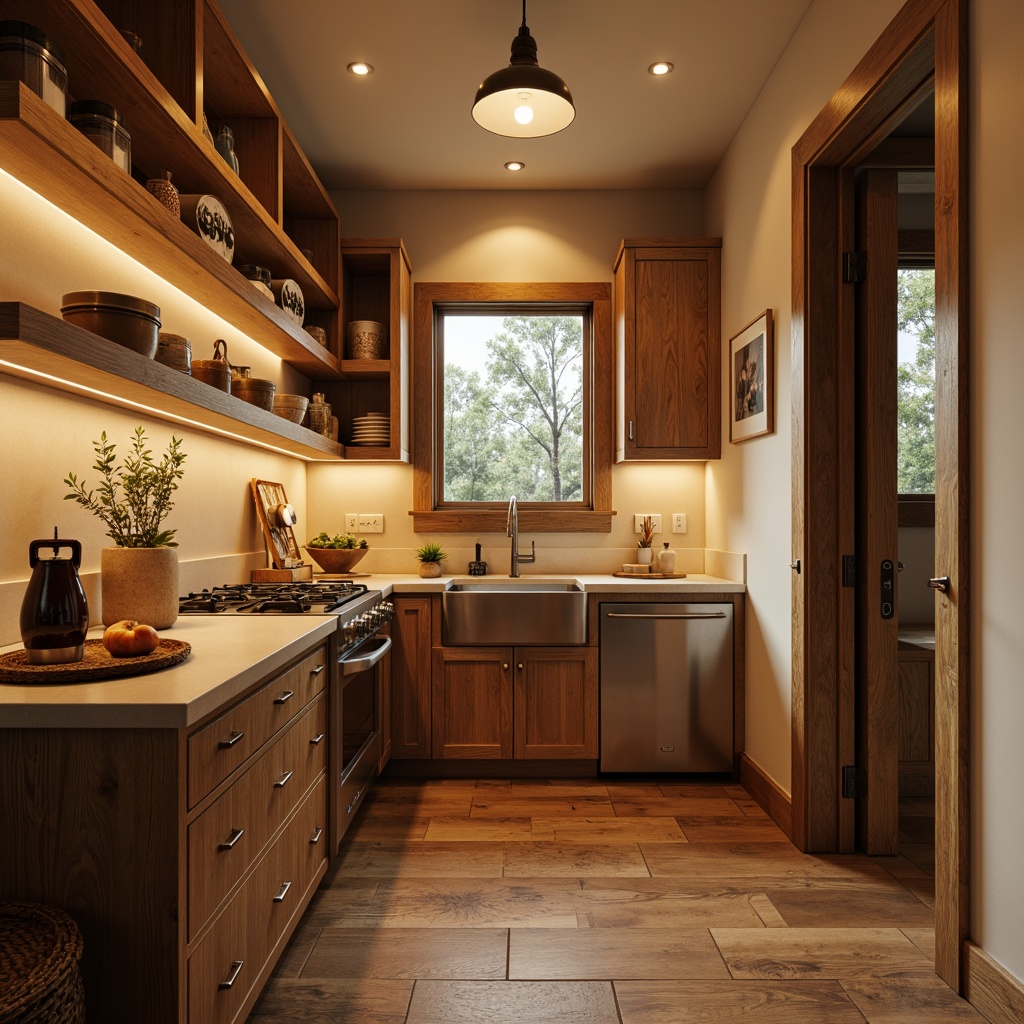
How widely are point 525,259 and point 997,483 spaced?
9.36 feet

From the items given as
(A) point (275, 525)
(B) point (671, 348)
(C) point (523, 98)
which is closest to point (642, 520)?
(B) point (671, 348)

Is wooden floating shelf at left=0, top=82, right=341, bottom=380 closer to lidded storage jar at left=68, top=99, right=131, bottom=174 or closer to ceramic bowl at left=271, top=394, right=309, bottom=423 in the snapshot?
lidded storage jar at left=68, top=99, right=131, bottom=174

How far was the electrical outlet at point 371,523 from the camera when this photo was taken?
158 inches

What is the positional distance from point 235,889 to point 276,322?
186cm

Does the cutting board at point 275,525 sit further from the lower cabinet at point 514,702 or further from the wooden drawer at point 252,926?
the wooden drawer at point 252,926

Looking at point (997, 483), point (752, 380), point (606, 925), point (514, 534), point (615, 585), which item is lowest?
point (606, 925)

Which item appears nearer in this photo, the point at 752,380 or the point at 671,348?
the point at 752,380

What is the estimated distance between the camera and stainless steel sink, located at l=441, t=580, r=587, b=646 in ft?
10.9

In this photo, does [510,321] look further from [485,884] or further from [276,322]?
[485,884]

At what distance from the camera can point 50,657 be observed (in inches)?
57.7

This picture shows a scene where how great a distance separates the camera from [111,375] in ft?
5.36

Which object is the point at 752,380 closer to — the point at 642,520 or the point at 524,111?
the point at 642,520

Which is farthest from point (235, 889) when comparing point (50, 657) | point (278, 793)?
point (50, 657)

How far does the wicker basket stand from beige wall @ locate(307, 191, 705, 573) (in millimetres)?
2858
